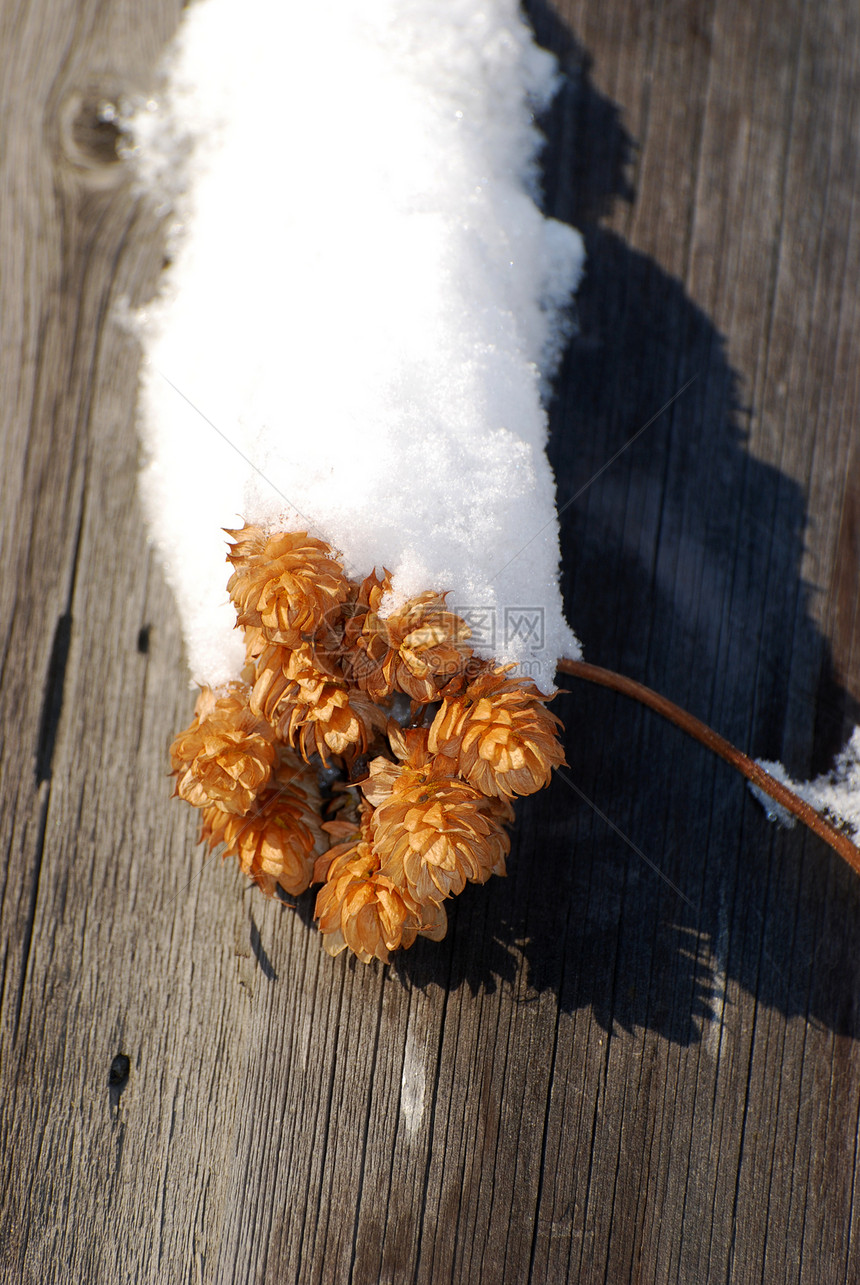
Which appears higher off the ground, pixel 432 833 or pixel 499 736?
pixel 499 736

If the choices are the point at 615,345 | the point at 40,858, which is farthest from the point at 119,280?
the point at 40,858

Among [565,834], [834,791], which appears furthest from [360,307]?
[834,791]

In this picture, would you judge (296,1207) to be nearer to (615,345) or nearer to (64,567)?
(64,567)

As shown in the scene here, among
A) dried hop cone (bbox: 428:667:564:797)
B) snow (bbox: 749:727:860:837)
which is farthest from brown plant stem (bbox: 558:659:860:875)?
dried hop cone (bbox: 428:667:564:797)

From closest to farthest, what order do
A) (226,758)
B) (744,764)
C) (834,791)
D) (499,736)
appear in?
(499,736)
(226,758)
(744,764)
(834,791)

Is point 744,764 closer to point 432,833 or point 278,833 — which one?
point 432,833

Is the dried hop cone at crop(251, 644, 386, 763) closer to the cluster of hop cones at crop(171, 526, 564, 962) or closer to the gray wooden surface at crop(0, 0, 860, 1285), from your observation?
the cluster of hop cones at crop(171, 526, 564, 962)

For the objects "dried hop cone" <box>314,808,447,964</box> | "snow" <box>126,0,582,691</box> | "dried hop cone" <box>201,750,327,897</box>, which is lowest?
"dried hop cone" <box>314,808,447,964</box>

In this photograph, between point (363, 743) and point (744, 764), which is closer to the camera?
point (363, 743)
